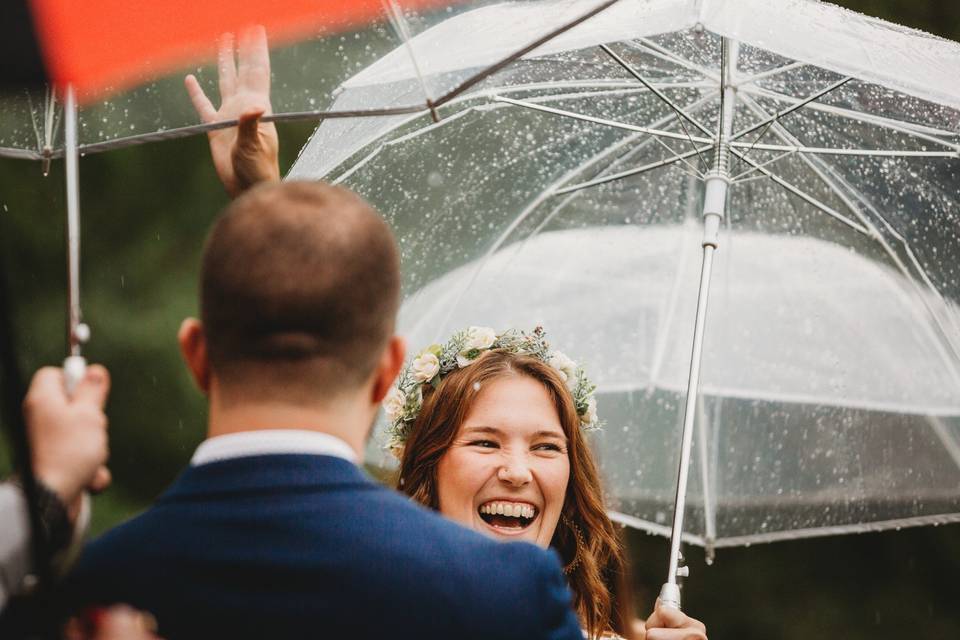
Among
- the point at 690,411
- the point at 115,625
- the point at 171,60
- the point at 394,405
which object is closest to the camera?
the point at 115,625

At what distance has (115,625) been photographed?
5.72 feet

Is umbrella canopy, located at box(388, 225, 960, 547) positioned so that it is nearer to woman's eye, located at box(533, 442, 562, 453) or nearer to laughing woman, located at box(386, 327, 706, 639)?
laughing woman, located at box(386, 327, 706, 639)

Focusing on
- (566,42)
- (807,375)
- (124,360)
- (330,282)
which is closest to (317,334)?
(330,282)

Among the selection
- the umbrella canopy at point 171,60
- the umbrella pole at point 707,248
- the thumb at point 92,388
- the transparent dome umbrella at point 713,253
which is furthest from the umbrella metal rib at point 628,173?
the thumb at point 92,388

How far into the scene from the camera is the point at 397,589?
180 cm

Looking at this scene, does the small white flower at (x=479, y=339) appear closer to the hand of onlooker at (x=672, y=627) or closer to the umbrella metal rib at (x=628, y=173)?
the umbrella metal rib at (x=628, y=173)

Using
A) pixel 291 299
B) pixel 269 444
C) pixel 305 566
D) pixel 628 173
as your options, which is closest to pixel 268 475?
pixel 269 444

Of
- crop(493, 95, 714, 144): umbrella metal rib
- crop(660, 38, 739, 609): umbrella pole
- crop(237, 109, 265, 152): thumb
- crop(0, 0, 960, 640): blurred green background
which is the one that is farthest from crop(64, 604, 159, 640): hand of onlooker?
crop(0, 0, 960, 640): blurred green background

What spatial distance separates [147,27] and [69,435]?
2.71 ft

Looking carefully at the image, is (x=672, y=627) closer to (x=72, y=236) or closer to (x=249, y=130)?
(x=249, y=130)

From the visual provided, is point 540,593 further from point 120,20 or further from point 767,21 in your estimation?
point 767,21

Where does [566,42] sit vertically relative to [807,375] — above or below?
above

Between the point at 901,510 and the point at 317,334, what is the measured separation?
11.7 ft

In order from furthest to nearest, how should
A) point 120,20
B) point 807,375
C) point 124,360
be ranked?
point 124,360 < point 807,375 < point 120,20
